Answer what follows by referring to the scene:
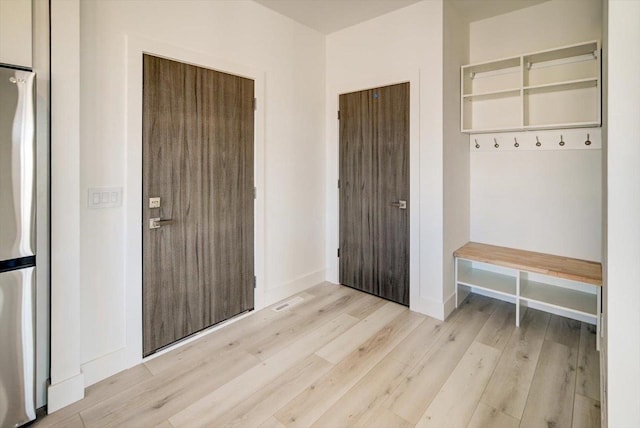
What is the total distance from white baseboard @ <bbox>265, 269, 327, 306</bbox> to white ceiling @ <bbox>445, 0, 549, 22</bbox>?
9.60 feet

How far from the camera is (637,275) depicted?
3.04 feet

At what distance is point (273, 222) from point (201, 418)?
172 centimetres

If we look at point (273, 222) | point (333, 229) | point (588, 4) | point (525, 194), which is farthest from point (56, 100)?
point (588, 4)

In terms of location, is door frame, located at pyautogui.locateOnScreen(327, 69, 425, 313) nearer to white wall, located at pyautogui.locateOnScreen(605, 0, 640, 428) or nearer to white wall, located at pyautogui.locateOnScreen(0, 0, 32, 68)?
white wall, located at pyautogui.locateOnScreen(605, 0, 640, 428)

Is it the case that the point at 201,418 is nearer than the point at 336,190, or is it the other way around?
the point at 201,418

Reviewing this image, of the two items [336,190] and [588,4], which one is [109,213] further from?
[588,4]

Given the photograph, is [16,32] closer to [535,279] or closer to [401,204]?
[401,204]

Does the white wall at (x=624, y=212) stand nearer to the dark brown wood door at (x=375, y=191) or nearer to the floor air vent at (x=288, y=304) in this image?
the dark brown wood door at (x=375, y=191)

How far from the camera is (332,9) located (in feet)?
9.71

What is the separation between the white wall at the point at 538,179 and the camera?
2.71 meters

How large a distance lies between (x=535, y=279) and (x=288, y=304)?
238 centimetres

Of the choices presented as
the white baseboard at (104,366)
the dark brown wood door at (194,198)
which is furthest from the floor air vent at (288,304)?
the white baseboard at (104,366)

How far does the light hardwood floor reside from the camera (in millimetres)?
1731

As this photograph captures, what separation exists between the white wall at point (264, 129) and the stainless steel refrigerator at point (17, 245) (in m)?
0.31
